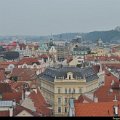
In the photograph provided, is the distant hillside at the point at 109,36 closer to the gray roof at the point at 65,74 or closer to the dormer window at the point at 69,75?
the gray roof at the point at 65,74

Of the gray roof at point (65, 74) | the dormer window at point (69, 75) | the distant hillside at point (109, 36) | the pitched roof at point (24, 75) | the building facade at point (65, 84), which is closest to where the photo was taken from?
the building facade at point (65, 84)

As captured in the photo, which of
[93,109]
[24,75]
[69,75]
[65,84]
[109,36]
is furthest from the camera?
[109,36]

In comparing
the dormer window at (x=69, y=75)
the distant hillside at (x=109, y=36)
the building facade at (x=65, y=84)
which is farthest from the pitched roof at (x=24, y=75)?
the distant hillside at (x=109, y=36)

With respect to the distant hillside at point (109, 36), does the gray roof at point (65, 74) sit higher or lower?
higher

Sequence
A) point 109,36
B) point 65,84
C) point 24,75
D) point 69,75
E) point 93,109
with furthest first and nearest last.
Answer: point 109,36 < point 24,75 < point 69,75 < point 65,84 < point 93,109


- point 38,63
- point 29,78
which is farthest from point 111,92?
point 38,63

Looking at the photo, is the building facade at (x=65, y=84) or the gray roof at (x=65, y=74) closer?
the building facade at (x=65, y=84)

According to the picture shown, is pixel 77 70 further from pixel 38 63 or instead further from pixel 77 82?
pixel 38 63

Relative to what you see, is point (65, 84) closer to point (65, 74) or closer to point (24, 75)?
point (65, 74)

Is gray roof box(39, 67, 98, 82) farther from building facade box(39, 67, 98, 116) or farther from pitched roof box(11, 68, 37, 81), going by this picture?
pitched roof box(11, 68, 37, 81)

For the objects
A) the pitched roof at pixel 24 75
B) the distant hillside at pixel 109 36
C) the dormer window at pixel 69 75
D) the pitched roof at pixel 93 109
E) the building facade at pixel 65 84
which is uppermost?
the pitched roof at pixel 93 109

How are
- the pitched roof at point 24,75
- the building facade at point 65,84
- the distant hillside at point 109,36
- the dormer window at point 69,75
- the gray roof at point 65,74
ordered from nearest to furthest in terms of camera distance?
the building facade at point 65,84
the dormer window at point 69,75
the gray roof at point 65,74
the pitched roof at point 24,75
the distant hillside at point 109,36

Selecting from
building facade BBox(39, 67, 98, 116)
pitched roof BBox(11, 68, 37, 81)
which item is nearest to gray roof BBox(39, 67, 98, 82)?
building facade BBox(39, 67, 98, 116)

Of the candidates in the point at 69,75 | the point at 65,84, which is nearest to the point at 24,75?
the point at 69,75
